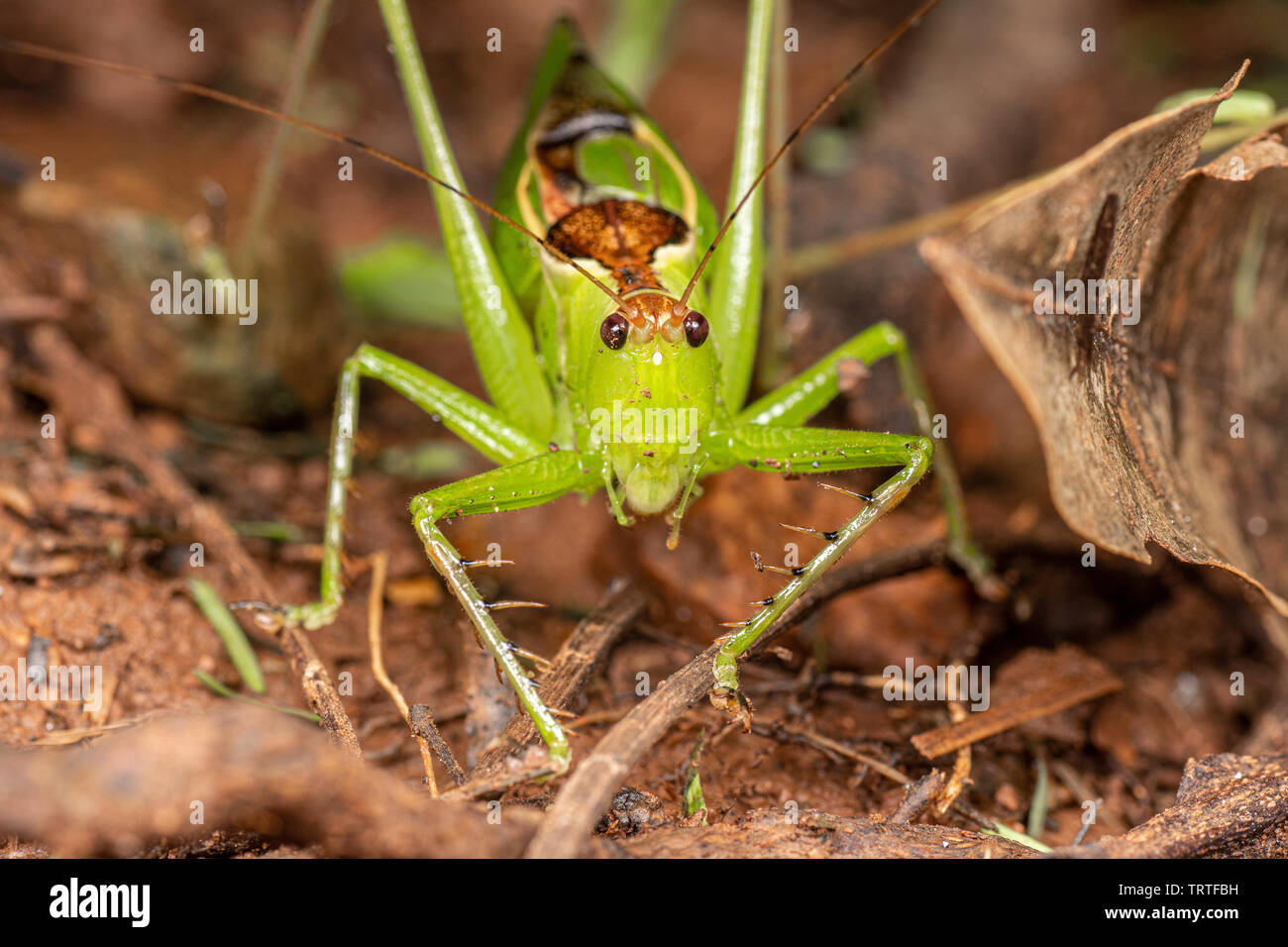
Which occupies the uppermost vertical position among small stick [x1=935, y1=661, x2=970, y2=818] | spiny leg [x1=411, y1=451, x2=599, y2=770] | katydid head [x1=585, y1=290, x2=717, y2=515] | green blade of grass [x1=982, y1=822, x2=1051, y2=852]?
katydid head [x1=585, y1=290, x2=717, y2=515]

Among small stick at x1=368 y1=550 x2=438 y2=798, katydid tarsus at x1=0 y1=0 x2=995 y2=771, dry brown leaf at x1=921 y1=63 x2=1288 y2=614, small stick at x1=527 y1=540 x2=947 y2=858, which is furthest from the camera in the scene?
katydid tarsus at x1=0 y1=0 x2=995 y2=771

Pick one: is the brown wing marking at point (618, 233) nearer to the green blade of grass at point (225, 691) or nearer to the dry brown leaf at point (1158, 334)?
the dry brown leaf at point (1158, 334)

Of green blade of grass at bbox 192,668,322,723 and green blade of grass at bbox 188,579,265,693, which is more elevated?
green blade of grass at bbox 188,579,265,693

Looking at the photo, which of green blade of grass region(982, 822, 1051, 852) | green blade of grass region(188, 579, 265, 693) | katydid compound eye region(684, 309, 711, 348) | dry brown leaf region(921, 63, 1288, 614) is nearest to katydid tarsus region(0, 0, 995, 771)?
katydid compound eye region(684, 309, 711, 348)

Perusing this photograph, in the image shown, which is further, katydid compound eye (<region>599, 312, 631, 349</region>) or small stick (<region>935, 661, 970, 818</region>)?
katydid compound eye (<region>599, 312, 631, 349</region>)

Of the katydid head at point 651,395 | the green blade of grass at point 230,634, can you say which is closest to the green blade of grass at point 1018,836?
the katydid head at point 651,395

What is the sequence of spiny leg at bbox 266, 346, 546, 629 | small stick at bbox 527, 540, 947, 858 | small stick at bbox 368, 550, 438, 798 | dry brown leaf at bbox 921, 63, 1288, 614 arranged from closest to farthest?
1. small stick at bbox 527, 540, 947, 858
2. small stick at bbox 368, 550, 438, 798
3. dry brown leaf at bbox 921, 63, 1288, 614
4. spiny leg at bbox 266, 346, 546, 629

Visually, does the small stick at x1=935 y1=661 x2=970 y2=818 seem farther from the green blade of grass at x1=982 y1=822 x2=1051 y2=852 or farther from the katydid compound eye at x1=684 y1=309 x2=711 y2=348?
the katydid compound eye at x1=684 y1=309 x2=711 y2=348
